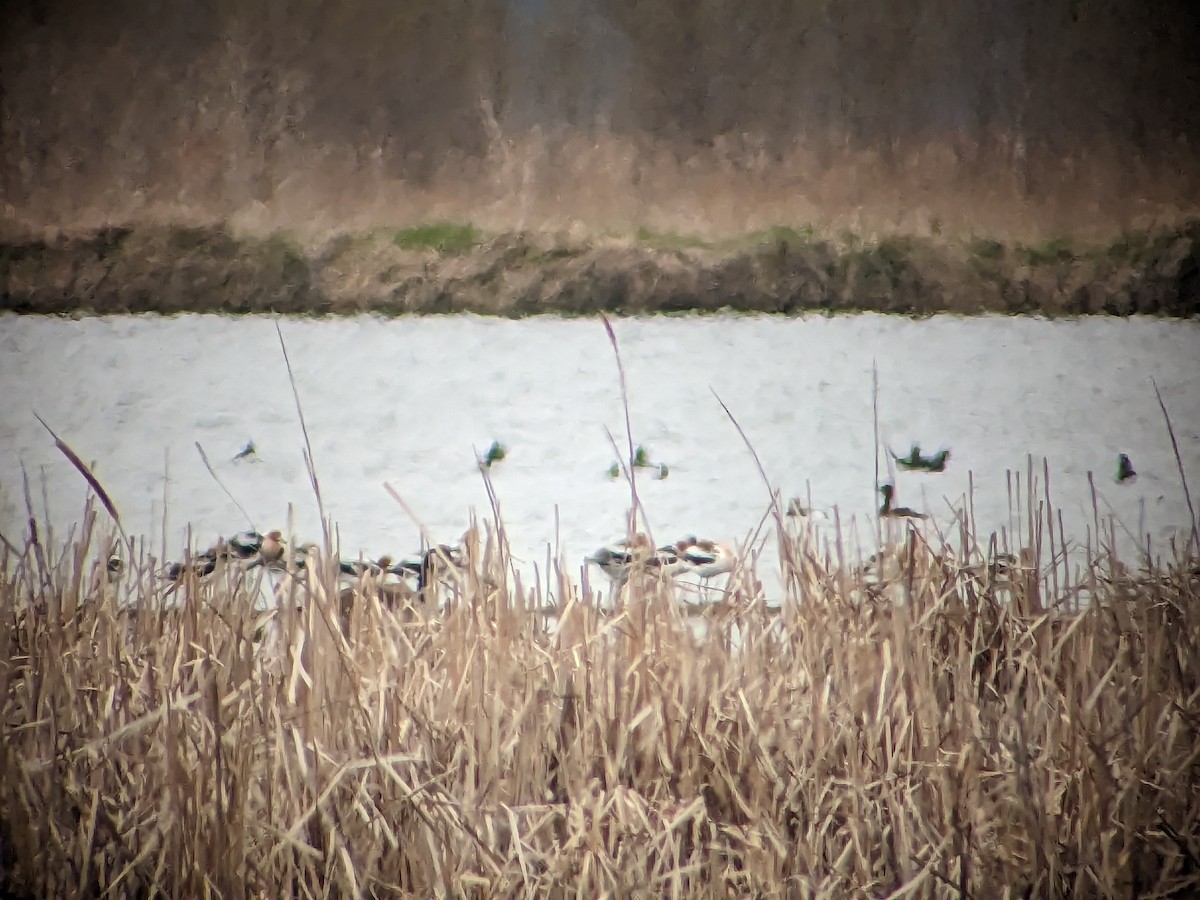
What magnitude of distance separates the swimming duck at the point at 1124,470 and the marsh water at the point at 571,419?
1 cm

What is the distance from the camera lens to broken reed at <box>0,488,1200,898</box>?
23.8 inches

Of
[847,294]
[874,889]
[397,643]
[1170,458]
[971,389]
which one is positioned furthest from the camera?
[847,294]

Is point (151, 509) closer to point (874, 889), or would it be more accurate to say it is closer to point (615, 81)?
point (615, 81)

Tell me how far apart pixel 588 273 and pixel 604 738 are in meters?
0.84

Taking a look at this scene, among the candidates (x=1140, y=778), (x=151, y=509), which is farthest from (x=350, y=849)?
(x=151, y=509)

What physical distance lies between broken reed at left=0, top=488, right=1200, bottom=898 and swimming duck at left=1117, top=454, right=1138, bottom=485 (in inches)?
11.1

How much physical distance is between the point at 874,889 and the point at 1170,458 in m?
0.67

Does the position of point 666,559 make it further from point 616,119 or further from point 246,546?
point 616,119

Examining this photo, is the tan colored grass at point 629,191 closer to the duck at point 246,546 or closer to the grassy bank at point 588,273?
the grassy bank at point 588,273

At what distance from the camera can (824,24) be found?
1.12 meters

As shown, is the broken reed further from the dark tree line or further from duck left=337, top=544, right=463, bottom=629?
the dark tree line

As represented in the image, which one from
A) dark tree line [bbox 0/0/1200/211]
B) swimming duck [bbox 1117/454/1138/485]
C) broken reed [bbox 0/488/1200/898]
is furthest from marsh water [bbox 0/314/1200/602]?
dark tree line [bbox 0/0/1200/211]

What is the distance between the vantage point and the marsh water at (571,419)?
1043 millimetres

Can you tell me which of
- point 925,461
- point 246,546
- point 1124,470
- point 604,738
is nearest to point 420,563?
point 246,546
